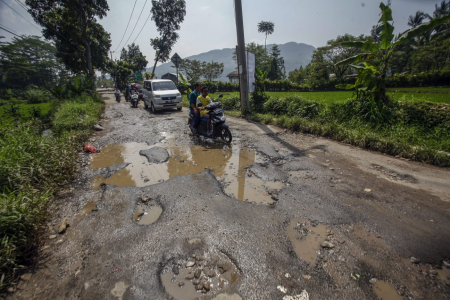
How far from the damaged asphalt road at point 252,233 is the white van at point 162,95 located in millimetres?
7128

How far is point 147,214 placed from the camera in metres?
2.89

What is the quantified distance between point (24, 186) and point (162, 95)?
28.9ft

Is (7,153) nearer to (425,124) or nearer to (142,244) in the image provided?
(142,244)

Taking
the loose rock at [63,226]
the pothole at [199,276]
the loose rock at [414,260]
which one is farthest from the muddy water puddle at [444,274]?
the loose rock at [63,226]

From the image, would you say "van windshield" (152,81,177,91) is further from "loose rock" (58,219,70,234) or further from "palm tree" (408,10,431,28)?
"palm tree" (408,10,431,28)

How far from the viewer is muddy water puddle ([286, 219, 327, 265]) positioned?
6.99ft

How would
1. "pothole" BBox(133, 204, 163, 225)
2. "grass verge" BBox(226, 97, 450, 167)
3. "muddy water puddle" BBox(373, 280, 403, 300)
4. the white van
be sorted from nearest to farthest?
"muddy water puddle" BBox(373, 280, 403, 300) → "pothole" BBox(133, 204, 163, 225) → "grass verge" BBox(226, 97, 450, 167) → the white van

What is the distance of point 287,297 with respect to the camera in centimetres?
170

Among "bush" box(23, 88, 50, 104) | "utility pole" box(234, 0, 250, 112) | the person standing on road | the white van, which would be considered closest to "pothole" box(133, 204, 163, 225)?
the person standing on road

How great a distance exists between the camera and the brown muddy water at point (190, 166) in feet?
11.6

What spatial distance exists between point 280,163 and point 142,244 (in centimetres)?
304

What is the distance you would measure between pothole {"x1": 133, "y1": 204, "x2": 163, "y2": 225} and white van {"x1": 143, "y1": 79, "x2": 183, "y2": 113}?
8.92 m

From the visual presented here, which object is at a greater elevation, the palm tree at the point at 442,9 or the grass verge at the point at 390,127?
the palm tree at the point at 442,9

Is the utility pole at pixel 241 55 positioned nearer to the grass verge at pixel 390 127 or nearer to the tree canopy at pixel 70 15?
the grass verge at pixel 390 127
